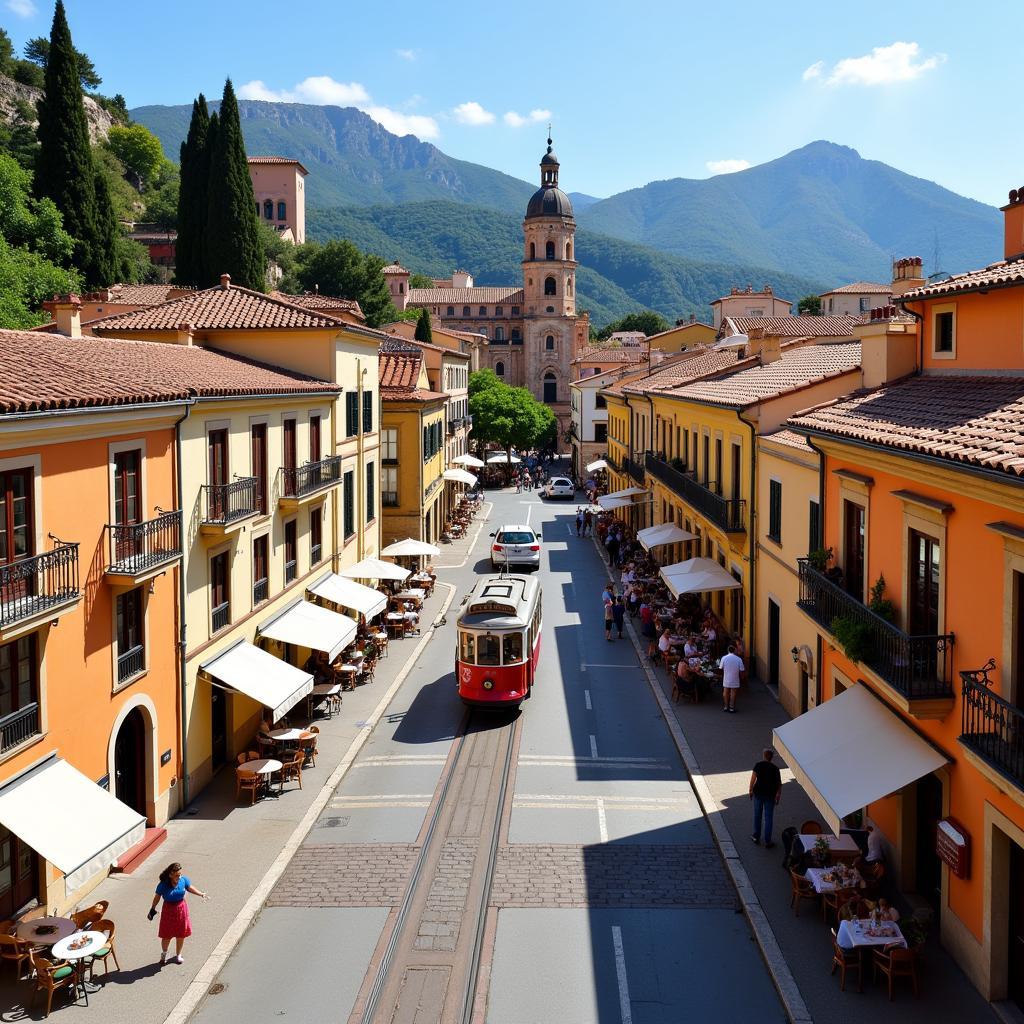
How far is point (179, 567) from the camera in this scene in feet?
56.1

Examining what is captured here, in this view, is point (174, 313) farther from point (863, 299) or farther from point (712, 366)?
point (863, 299)

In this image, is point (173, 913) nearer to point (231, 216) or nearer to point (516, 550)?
point (516, 550)

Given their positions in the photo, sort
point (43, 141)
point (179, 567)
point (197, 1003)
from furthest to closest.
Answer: point (43, 141) → point (179, 567) → point (197, 1003)

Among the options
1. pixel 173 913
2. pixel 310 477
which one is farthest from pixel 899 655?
pixel 310 477

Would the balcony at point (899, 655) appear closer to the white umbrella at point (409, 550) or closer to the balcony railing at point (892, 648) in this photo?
the balcony railing at point (892, 648)

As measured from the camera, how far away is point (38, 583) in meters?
12.4

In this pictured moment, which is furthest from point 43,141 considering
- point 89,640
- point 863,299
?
point 863,299

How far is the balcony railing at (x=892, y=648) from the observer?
11578 mm

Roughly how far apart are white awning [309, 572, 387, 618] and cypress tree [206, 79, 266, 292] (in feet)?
140

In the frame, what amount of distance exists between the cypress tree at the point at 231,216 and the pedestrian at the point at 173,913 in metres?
57.1

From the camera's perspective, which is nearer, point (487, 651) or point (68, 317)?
point (68, 317)

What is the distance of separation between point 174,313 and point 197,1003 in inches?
815

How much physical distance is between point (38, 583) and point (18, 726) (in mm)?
1781

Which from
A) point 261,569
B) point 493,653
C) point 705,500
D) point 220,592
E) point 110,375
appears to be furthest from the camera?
point 705,500
